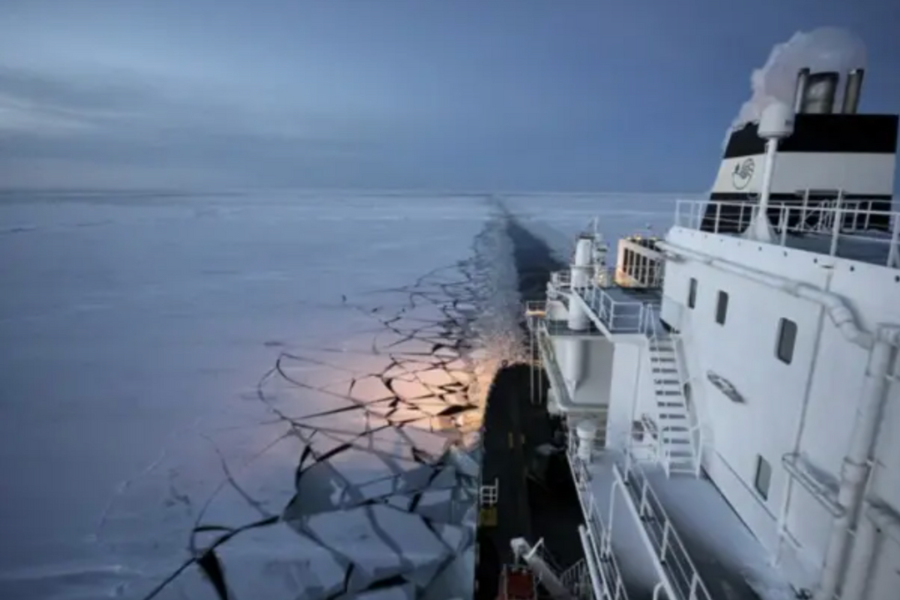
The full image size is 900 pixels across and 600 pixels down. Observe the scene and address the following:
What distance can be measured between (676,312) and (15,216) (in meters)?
71.1

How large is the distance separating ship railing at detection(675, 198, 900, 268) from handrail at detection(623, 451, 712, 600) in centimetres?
277

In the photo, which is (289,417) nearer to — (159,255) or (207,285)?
(207,285)

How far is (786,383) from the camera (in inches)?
179

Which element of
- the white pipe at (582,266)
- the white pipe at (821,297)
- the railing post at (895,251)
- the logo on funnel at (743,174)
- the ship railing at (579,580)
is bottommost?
the ship railing at (579,580)

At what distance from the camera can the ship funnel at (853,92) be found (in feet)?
25.1

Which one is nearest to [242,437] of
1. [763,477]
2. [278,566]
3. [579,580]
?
[278,566]

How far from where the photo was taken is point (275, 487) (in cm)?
830

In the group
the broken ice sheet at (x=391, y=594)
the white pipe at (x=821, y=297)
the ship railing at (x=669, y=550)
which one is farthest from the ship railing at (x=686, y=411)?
the broken ice sheet at (x=391, y=594)

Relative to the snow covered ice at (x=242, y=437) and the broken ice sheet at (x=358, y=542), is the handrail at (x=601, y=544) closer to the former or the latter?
the snow covered ice at (x=242, y=437)

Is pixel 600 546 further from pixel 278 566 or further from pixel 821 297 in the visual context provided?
pixel 278 566

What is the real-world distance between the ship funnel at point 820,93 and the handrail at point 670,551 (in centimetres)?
589

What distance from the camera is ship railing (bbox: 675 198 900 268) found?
202 inches

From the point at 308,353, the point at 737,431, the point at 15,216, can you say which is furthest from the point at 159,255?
the point at 15,216

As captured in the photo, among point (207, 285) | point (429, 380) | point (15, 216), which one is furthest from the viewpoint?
point (15, 216)
